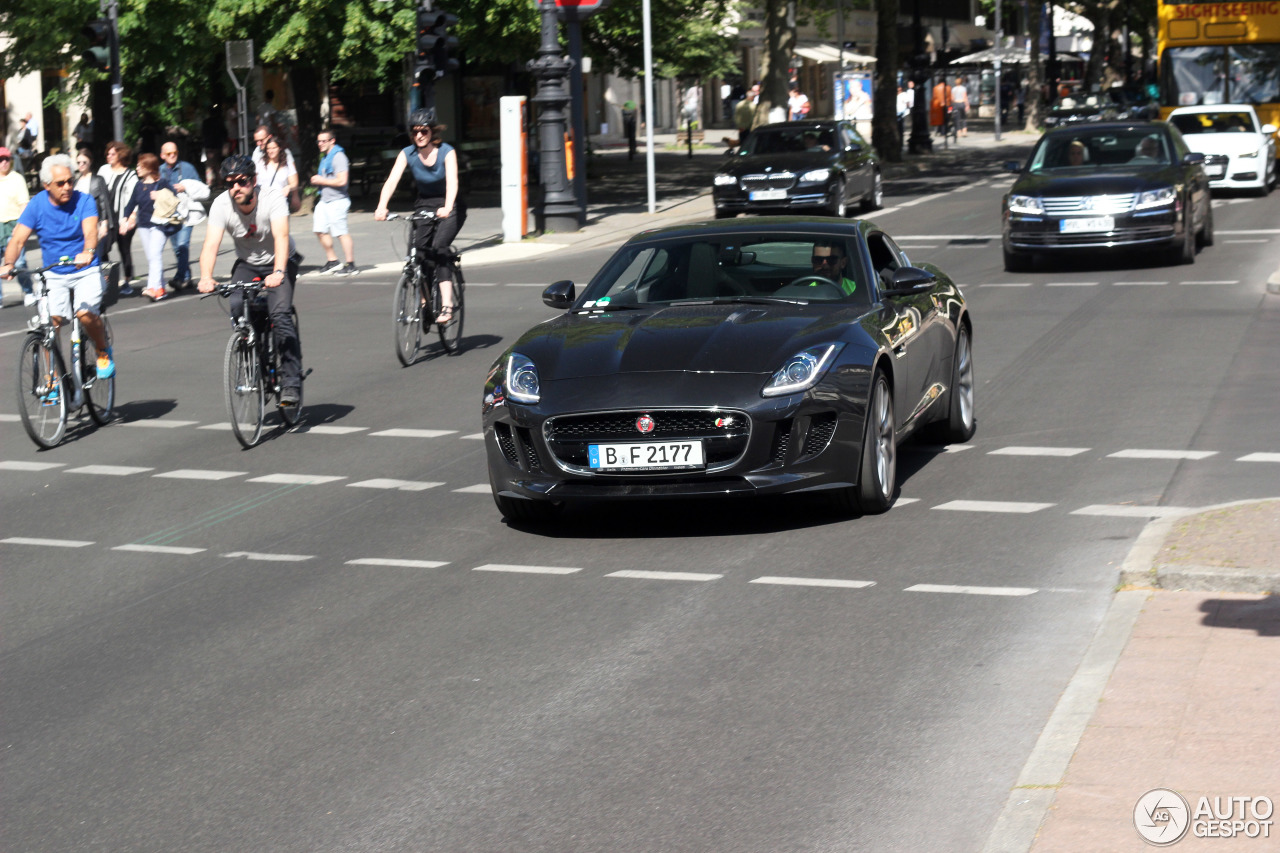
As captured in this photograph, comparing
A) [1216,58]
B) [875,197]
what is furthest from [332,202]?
[1216,58]

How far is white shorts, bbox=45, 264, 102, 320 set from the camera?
12195 mm

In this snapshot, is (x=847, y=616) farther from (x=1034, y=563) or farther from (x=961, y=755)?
(x=961, y=755)

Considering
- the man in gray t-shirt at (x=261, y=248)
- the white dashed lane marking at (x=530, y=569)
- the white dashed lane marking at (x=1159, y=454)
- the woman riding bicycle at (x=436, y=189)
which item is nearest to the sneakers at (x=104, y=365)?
the man in gray t-shirt at (x=261, y=248)

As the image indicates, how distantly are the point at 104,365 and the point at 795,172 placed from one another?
17690mm

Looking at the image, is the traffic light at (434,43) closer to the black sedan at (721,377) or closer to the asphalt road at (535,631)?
the asphalt road at (535,631)

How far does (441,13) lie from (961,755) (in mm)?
23110

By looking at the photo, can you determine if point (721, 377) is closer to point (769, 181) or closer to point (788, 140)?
point (769, 181)

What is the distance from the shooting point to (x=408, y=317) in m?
14.9

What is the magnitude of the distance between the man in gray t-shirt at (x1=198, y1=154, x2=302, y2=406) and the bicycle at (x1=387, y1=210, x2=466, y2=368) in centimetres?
268

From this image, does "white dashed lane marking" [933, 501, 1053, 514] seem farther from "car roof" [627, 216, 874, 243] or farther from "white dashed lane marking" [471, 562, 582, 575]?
"white dashed lane marking" [471, 562, 582, 575]

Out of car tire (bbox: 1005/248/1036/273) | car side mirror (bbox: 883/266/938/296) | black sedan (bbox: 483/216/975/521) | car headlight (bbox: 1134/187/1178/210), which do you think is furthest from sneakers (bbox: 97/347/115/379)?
car headlight (bbox: 1134/187/1178/210)

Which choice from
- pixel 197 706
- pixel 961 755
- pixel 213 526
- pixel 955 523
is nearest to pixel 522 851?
pixel 961 755

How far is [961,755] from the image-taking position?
5.23 metres

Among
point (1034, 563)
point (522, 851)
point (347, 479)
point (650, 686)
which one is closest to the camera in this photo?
point (522, 851)
